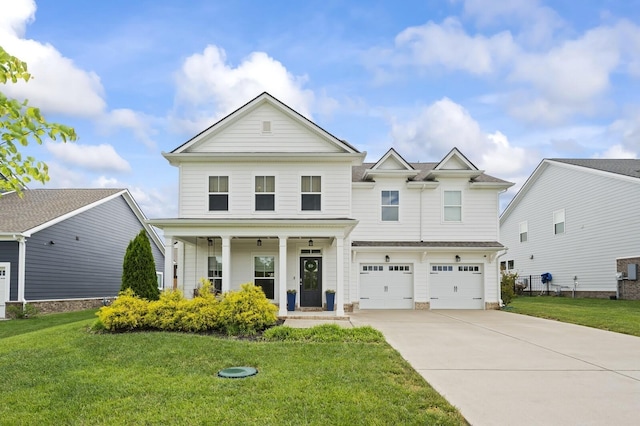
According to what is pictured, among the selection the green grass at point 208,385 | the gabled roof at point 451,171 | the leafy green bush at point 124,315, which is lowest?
the green grass at point 208,385

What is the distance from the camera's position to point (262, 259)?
17953 millimetres

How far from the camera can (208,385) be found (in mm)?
6570

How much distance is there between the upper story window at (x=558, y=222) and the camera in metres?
26.1

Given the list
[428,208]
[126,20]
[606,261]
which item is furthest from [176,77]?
[606,261]

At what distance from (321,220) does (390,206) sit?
535 cm

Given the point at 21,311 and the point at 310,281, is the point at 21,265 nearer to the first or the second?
the point at 21,311

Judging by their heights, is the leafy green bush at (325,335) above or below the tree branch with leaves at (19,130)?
below

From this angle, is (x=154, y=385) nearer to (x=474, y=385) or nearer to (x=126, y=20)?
(x=474, y=385)

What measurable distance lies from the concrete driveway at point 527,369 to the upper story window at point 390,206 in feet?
20.2

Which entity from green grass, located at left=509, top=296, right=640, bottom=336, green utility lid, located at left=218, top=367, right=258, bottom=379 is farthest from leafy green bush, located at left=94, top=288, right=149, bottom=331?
green grass, located at left=509, top=296, right=640, bottom=336

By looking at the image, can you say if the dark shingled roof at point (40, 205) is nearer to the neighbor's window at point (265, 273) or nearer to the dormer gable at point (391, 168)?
the neighbor's window at point (265, 273)

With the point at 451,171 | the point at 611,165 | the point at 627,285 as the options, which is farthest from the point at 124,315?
the point at 611,165

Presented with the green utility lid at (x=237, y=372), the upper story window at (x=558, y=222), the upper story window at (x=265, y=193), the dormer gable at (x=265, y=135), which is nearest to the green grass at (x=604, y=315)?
the upper story window at (x=558, y=222)

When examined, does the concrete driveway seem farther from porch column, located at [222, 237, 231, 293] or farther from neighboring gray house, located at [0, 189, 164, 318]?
neighboring gray house, located at [0, 189, 164, 318]
